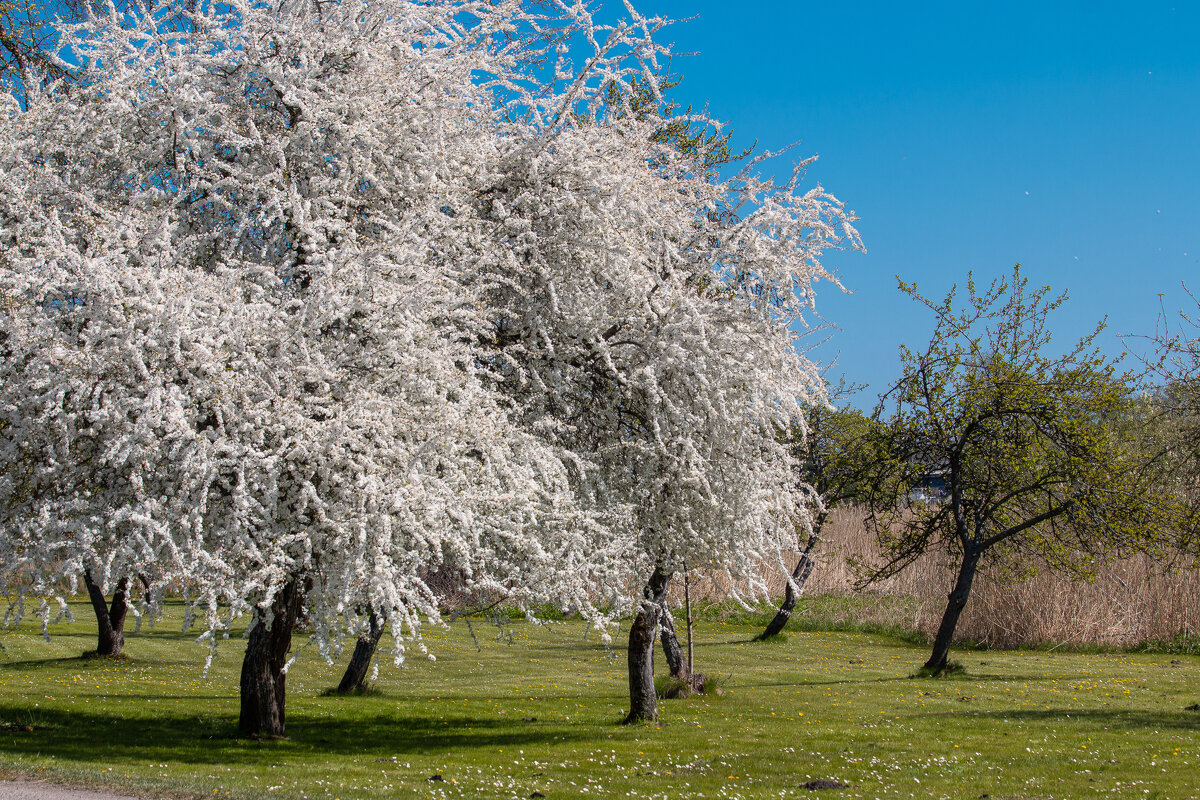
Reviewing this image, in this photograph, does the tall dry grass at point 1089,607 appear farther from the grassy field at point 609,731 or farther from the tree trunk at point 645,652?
the tree trunk at point 645,652

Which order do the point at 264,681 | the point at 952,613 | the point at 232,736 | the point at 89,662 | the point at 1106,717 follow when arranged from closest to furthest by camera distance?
the point at 264,681 < the point at 232,736 < the point at 1106,717 < the point at 952,613 < the point at 89,662

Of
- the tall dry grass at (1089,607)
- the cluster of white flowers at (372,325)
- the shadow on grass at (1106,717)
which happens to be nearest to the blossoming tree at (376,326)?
the cluster of white flowers at (372,325)

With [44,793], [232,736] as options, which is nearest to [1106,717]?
[232,736]

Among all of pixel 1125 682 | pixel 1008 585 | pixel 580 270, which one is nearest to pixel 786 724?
pixel 580 270

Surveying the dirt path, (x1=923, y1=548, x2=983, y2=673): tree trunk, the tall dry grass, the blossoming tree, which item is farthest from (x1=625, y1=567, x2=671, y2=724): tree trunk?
the tall dry grass

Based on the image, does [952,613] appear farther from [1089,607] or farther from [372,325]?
[372,325]

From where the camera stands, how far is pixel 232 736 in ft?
44.7

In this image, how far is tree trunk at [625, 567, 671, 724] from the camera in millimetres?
15008

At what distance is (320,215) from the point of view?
11.9m

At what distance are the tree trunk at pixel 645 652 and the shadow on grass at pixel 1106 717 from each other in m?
5.24

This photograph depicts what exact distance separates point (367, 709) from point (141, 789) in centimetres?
827

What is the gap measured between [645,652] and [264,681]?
5736 mm

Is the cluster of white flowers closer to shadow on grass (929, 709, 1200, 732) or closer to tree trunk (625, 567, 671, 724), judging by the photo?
tree trunk (625, 567, 671, 724)

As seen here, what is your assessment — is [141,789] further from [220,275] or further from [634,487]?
[634,487]
